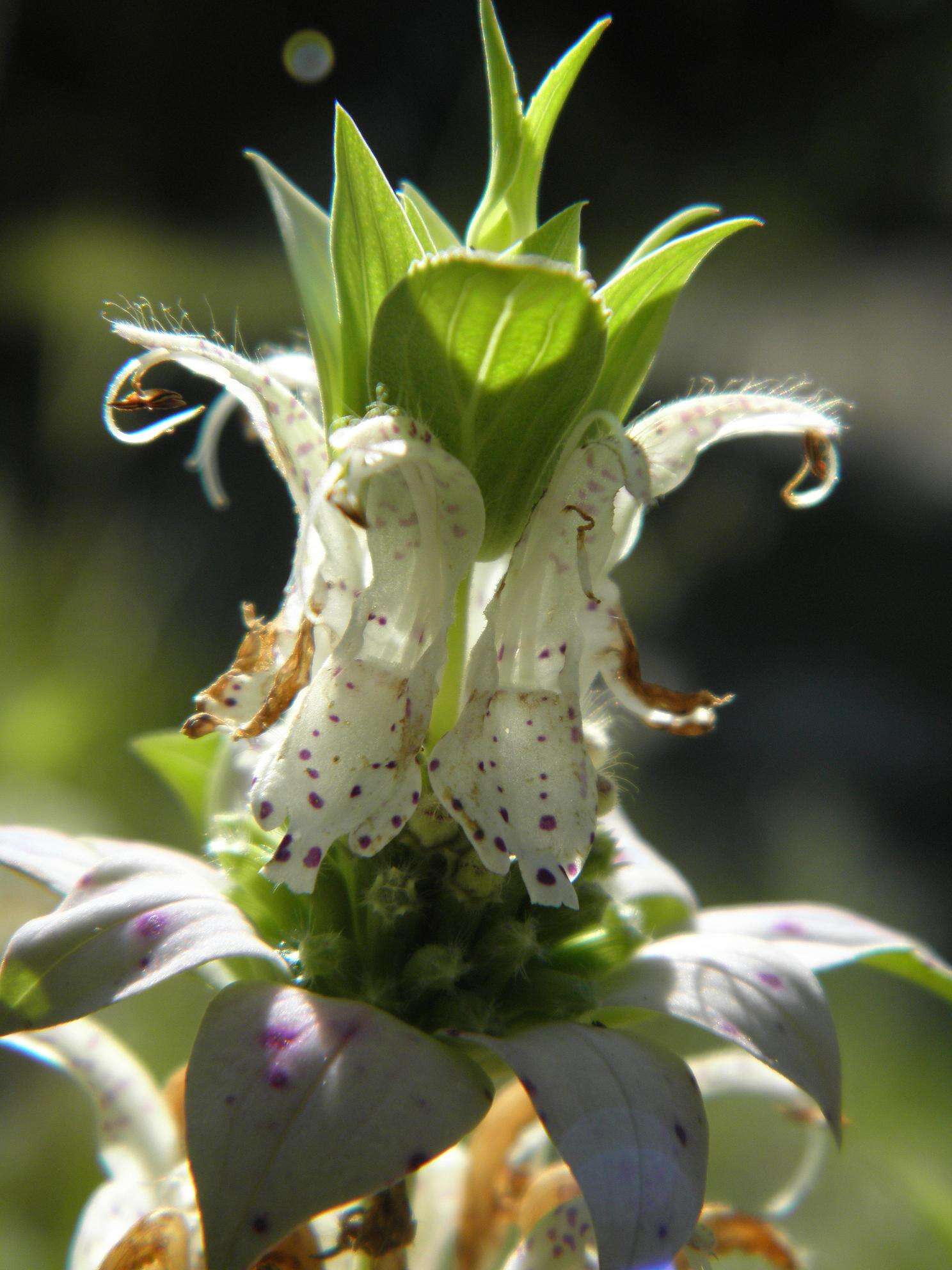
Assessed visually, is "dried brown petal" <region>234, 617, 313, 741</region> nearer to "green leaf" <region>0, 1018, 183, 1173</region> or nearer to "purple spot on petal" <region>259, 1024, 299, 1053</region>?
"purple spot on petal" <region>259, 1024, 299, 1053</region>

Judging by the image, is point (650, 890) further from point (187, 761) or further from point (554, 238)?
point (554, 238)

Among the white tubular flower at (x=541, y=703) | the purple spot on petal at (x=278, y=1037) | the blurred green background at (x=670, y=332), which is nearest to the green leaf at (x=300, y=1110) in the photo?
the purple spot on petal at (x=278, y=1037)

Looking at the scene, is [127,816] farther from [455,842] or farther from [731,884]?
[455,842]

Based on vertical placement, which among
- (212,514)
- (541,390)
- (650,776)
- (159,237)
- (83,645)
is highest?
(159,237)

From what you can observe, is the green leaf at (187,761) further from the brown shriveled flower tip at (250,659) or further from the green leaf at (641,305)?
the green leaf at (641,305)

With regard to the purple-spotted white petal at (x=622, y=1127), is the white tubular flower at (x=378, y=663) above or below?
above

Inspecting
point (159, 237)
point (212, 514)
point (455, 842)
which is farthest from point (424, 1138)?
point (159, 237)

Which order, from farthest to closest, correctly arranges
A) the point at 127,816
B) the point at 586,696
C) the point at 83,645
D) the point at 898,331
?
the point at 898,331 < the point at 83,645 < the point at 127,816 < the point at 586,696
